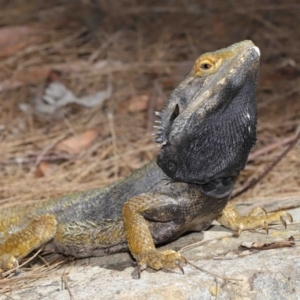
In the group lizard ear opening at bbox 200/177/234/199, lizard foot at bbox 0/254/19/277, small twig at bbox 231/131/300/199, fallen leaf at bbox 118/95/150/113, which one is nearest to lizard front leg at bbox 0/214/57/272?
lizard foot at bbox 0/254/19/277

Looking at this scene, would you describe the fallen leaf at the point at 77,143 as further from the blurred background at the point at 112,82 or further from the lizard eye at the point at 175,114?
the lizard eye at the point at 175,114

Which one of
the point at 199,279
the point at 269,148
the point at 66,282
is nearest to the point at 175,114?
the point at 199,279

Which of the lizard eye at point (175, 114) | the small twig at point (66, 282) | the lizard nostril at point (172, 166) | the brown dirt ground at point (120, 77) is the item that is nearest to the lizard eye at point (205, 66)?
the lizard eye at point (175, 114)

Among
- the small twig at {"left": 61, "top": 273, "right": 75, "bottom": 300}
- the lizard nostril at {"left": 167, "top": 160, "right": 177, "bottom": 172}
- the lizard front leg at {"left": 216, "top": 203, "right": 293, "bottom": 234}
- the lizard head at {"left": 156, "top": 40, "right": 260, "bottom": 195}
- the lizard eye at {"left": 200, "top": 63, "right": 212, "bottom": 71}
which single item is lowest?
the small twig at {"left": 61, "top": 273, "right": 75, "bottom": 300}

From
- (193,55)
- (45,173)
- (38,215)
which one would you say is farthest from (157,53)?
(38,215)

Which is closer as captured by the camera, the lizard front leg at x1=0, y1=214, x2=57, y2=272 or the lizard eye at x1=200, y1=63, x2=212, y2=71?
the lizard eye at x1=200, y1=63, x2=212, y2=71

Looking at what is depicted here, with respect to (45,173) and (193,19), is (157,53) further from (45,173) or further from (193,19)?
(45,173)

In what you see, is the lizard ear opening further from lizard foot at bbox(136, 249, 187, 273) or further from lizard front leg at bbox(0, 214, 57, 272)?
lizard front leg at bbox(0, 214, 57, 272)
